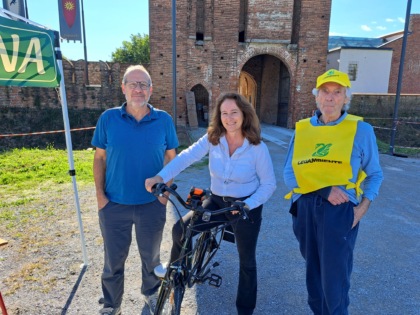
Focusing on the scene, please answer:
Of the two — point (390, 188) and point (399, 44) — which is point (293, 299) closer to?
point (390, 188)

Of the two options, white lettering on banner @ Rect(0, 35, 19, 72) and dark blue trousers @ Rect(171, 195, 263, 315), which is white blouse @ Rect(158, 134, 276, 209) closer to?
dark blue trousers @ Rect(171, 195, 263, 315)

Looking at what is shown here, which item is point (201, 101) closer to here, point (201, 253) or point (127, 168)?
point (127, 168)

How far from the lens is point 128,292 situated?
113 inches

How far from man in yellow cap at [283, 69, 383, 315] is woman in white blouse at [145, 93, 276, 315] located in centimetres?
29

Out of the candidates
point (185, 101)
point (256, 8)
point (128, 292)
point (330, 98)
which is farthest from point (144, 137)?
point (256, 8)

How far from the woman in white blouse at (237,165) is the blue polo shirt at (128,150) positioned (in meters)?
0.23

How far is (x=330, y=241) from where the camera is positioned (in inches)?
76.5

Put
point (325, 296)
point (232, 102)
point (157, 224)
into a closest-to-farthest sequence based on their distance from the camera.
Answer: point (325, 296) → point (232, 102) → point (157, 224)

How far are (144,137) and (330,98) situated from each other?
1.37 meters

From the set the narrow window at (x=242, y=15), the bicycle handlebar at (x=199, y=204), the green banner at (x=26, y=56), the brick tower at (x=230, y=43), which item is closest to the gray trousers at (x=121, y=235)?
the bicycle handlebar at (x=199, y=204)

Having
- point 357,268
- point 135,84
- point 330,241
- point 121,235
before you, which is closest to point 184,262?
point 121,235

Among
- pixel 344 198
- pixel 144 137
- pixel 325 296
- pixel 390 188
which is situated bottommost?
pixel 390 188

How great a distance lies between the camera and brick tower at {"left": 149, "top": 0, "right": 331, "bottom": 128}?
Result: 14539 millimetres

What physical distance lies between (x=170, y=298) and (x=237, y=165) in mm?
1006
